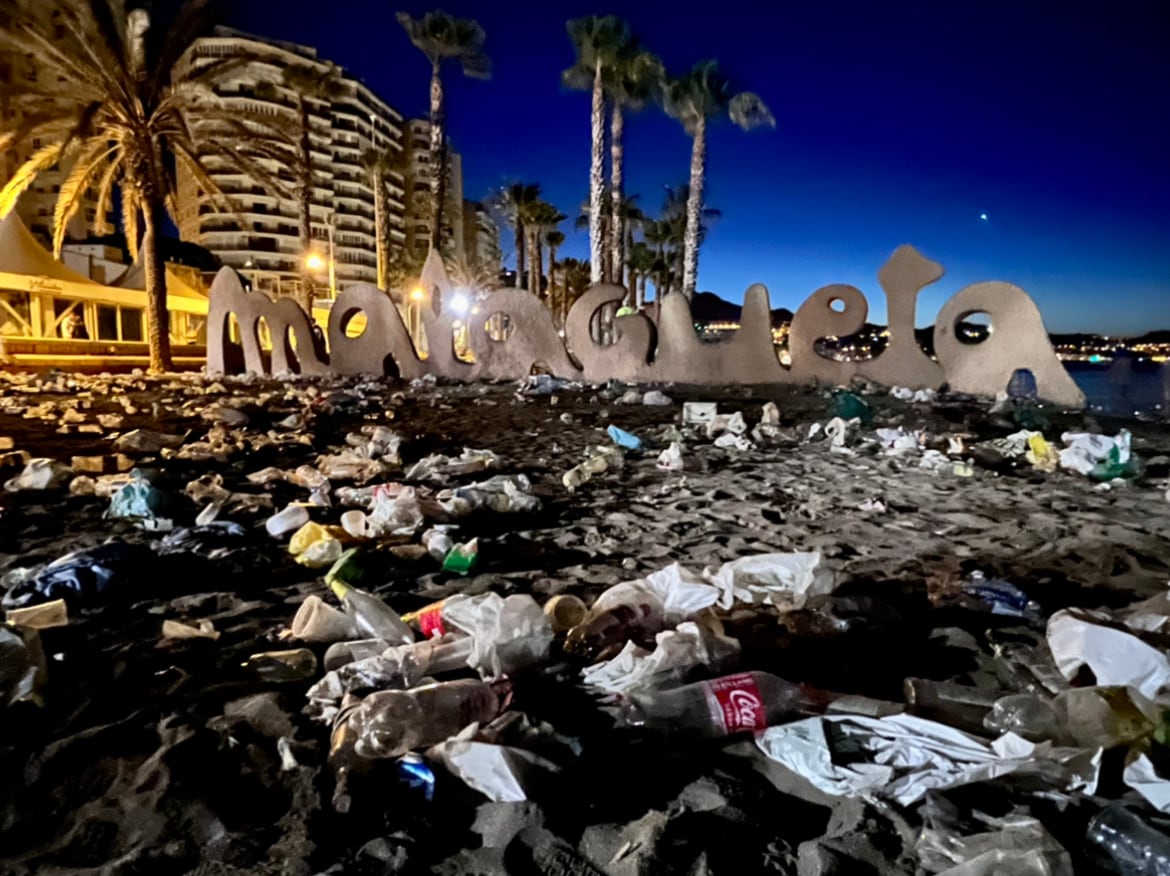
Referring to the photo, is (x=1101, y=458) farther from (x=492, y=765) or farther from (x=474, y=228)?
(x=474, y=228)

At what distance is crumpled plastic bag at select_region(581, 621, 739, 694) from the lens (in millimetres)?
1818

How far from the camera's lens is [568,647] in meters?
2.05

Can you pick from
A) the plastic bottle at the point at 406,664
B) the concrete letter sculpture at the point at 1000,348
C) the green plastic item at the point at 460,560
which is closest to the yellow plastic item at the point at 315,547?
the green plastic item at the point at 460,560

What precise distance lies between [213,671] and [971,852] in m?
1.94

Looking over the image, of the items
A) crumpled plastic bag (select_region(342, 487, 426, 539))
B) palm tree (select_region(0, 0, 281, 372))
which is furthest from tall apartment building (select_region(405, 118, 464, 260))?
crumpled plastic bag (select_region(342, 487, 426, 539))

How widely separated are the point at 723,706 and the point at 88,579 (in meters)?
2.28

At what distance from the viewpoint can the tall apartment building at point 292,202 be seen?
61375 millimetres

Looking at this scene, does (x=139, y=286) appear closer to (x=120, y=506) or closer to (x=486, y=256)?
(x=120, y=506)

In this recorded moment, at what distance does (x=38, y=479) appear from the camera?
3.94 meters

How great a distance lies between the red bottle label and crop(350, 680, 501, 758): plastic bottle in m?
0.37

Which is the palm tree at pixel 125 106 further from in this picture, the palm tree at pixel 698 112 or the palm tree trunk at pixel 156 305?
the palm tree at pixel 698 112

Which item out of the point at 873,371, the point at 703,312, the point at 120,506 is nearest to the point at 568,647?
the point at 120,506

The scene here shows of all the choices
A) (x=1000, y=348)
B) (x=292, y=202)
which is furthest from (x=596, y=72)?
(x=292, y=202)

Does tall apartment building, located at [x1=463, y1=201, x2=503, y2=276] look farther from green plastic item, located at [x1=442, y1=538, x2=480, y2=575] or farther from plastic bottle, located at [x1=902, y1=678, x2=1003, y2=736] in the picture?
plastic bottle, located at [x1=902, y1=678, x2=1003, y2=736]
